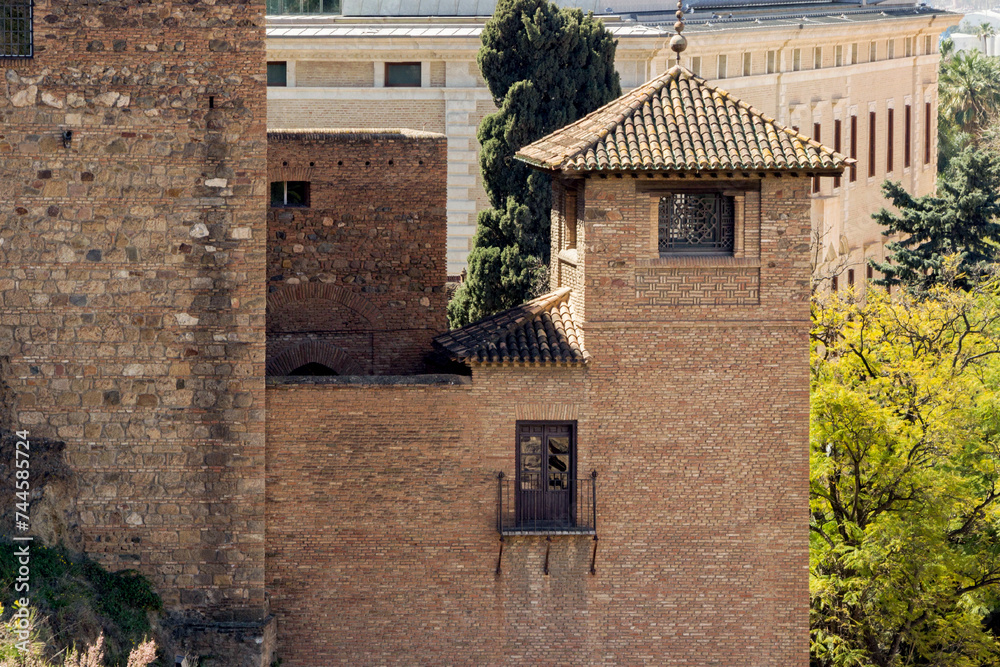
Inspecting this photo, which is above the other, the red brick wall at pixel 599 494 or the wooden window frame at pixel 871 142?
the wooden window frame at pixel 871 142

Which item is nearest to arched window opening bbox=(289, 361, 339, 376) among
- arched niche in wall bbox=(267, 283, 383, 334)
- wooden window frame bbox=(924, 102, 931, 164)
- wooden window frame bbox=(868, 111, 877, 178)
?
arched niche in wall bbox=(267, 283, 383, 334)

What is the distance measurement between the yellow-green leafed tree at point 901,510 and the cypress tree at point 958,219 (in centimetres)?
1075

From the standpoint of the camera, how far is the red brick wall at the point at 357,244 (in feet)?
81.8

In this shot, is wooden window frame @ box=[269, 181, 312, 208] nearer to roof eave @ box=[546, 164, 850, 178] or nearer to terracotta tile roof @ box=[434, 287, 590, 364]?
terracotta tile roof @ box=[434, 287, 590, 364]

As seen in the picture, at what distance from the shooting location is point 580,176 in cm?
2105

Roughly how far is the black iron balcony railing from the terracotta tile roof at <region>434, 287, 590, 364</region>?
1426 mm

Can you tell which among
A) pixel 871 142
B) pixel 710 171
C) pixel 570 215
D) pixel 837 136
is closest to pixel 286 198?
pixel 570 215

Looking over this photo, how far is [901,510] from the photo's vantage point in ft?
86.6

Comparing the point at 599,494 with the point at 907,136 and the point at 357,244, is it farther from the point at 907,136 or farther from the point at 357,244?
the point at 907,136

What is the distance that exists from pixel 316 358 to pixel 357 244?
1.68m

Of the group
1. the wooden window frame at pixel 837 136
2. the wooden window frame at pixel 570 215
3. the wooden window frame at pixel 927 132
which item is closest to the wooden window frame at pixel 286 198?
the wooden window frame at pixel 570 215

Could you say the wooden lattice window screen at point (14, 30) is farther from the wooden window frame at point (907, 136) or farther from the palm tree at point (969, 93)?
the palm tree at point (969, 93)

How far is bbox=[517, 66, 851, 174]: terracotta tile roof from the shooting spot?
20750mm

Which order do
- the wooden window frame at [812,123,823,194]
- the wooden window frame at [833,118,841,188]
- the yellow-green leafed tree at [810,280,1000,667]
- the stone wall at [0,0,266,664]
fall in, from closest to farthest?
the stone wall at [0,0,266,664] < the yellow-green leafed tree at [810,280,1000,667] < the wooden window frame at [812,123,823,194] < the wooden window frame at [833,118,841,188]
